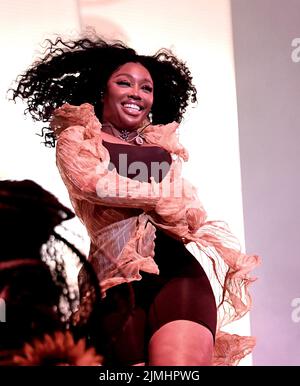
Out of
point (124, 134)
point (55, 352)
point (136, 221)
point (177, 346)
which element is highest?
point (124, 134)

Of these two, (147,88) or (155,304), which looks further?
(147,88)

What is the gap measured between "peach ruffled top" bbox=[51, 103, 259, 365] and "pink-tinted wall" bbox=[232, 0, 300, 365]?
0.17 meters

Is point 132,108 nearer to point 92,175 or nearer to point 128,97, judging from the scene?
point 128,97

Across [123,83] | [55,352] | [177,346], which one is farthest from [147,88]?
[55,352]

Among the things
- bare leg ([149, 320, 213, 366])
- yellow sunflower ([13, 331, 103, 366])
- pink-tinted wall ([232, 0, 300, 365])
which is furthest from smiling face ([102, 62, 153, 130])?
yellow sunflower ([13, 331, 103, 366])

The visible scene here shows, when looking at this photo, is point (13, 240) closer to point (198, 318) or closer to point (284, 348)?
point (198, 318)

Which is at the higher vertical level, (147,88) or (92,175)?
(147,88)

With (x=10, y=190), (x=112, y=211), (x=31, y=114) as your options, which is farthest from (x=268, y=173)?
(x=10, y=190)

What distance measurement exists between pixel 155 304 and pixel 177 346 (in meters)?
0.13

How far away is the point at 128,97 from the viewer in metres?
2.19

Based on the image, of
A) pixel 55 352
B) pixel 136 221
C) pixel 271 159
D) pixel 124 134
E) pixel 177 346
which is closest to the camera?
pixel 55 352

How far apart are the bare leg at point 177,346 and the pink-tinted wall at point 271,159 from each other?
413mm

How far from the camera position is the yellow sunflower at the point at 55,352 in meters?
1.20

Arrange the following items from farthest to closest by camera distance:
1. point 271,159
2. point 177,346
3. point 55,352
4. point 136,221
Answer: point 271,159
point 136,221
point 177,346
point 55,352
